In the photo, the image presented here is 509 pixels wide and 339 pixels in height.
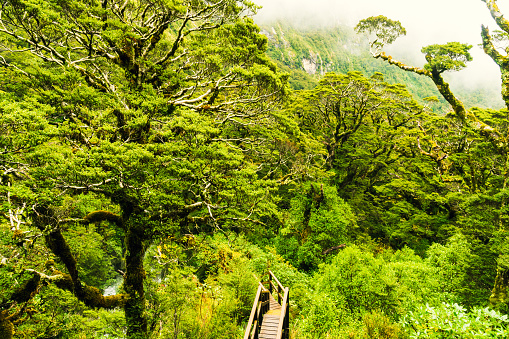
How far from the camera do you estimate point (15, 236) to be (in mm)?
5262

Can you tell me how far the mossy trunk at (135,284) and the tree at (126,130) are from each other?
1.2 inches

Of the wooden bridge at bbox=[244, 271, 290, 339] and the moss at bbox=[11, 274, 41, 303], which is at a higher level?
the moss at bbox=[11, 274, 41, 303]

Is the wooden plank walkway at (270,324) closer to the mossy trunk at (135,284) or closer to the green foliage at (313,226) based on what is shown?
the mossy trunk at (135,284)

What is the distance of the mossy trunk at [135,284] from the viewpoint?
7.25 meters

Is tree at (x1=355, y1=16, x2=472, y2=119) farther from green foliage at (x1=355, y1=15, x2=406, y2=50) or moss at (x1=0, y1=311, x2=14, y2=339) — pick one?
moss at (x1=0, y1=311, x2=14, y2=339)

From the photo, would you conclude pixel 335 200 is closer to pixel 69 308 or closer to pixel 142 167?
pixel 142 167

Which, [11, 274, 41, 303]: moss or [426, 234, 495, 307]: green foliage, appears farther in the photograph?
[426, 234, 495, 307]: green foliage

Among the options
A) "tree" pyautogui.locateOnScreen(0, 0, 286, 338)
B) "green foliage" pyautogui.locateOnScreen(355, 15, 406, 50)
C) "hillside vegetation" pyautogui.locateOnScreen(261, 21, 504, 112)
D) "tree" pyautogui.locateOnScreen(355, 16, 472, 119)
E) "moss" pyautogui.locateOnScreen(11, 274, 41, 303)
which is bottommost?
"moss" pyautogui.locateOnScreen(11, 274, 41, 303)

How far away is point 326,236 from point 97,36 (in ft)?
48.7

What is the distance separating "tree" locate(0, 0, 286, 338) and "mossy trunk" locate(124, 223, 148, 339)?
0.10 ft

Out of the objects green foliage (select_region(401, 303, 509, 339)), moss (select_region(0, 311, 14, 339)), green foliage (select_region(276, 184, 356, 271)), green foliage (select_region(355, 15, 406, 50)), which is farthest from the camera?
green foliage (select_region(276, 184, 356, 271))

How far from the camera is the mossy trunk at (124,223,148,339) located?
7.25m

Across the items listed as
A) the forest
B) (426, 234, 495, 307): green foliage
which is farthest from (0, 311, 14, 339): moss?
(426, 234, 495, 307): green foliage

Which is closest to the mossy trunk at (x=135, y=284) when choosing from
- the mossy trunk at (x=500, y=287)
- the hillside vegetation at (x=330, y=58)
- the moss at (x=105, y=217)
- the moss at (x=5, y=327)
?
the moss at (x=105, y=217)
